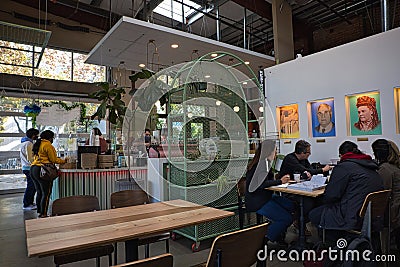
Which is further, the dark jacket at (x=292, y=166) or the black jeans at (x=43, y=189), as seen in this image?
the black jeans at (x=43, y=189)

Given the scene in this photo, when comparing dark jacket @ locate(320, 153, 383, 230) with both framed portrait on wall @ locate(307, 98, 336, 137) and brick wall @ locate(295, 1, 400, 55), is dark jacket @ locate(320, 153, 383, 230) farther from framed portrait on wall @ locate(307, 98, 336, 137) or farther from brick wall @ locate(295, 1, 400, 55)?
brick wall @ locate(295, 1, 400, 55)

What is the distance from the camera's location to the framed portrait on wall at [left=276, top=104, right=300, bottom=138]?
18.2 feet

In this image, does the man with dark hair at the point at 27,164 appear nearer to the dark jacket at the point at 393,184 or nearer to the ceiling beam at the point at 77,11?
the ceiling beam at the point at 77,11

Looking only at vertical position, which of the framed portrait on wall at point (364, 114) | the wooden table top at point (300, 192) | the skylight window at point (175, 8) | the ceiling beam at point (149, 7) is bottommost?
the wooden table top at point (300, 192)

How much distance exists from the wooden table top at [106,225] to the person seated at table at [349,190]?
40.1 inches

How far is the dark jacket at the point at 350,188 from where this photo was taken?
94.2 inches

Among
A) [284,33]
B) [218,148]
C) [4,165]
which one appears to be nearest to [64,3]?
[4,165]

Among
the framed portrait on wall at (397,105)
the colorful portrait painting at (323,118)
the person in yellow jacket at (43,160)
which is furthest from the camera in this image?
the colorful portrait painting at (323,118)

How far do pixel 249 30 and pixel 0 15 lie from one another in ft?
22.9

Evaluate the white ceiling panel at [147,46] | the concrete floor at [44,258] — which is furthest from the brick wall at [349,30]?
the concrete floor at [44,258]

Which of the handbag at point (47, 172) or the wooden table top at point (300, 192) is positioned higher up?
the handbag at point (47, 172)

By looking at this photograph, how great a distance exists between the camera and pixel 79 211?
255 cm

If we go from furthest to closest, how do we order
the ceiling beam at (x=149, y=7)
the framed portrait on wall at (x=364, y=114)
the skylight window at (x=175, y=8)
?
the skylight window at (x=175, y=8)
the ceiling beam at (x=149, y=7)
the framed portrait on wall at (x=364, y=114)
